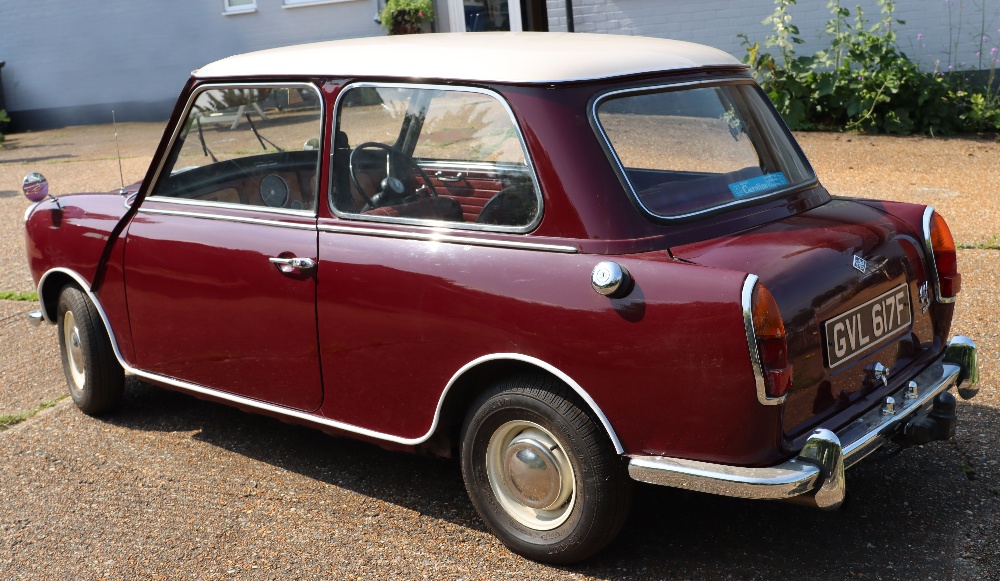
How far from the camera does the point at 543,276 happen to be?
311cm

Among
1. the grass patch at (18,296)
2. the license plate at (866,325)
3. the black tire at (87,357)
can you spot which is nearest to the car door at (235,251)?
the black tire at (87,357)

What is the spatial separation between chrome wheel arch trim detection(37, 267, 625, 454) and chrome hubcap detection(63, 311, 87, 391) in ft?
0.52

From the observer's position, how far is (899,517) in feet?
11.4

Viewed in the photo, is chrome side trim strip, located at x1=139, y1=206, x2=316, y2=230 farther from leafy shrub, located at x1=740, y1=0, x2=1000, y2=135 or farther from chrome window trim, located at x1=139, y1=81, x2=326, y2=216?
leafy shrub, located at x1=740, y1=0, x2=1000, y2=135

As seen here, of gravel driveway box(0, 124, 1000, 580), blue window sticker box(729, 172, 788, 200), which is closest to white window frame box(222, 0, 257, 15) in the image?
gravel driveway box(0, 124, 1000, 580)

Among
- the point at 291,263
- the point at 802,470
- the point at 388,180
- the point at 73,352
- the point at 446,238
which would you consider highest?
the point at 388,180

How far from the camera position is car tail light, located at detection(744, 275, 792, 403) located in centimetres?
277

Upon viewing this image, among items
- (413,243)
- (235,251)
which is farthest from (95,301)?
(413,243)

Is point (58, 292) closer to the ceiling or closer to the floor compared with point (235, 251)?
closer to the floor

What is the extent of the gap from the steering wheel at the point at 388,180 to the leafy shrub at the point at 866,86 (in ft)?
25.1

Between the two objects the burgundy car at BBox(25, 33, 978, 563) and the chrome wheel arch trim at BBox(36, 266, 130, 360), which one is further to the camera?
the chrome wheel arch trim at BBox(36, 266, 130, 360)

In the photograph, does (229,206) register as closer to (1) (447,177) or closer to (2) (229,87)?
(2) (229,87)

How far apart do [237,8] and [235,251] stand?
547 inches

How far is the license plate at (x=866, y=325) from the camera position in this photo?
306cm
